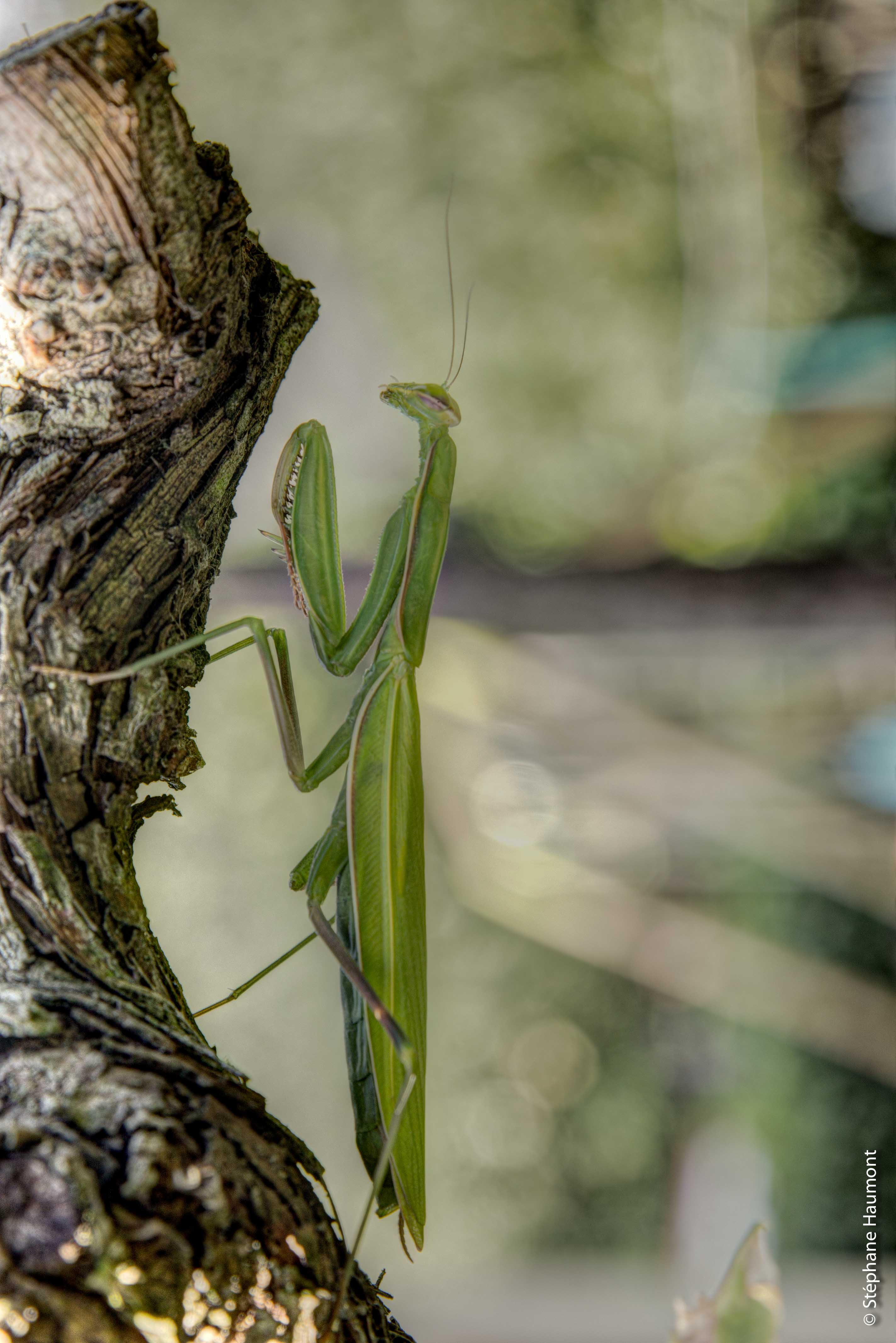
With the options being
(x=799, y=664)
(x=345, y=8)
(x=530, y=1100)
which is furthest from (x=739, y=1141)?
(x=345, y=8)

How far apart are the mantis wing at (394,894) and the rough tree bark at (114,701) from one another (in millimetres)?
198

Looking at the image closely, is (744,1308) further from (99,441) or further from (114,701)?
(99,441)

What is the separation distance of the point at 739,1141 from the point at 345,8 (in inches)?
128

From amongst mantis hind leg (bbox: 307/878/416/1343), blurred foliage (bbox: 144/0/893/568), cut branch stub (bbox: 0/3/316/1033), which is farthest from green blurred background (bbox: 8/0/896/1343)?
cut branch stub (bbox: 0/3/316/1033)

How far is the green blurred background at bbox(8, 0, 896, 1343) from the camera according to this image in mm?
2148

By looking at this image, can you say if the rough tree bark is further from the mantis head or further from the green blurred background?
the green blurred background

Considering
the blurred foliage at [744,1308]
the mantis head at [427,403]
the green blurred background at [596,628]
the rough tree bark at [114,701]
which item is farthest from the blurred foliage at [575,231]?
the blurred foliage at [744,1308]

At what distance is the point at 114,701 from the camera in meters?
0.67

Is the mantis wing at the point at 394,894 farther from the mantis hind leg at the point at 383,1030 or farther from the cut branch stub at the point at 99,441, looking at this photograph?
the cut branch stub at the point at 99,441

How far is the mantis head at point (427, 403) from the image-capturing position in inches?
38.3

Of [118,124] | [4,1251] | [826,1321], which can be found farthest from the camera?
[826,1321]

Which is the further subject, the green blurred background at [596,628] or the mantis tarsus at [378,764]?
the green blurred background at [596,628]

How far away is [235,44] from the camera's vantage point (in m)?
2.25

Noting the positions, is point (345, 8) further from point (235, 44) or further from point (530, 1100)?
point (530, 1100)
